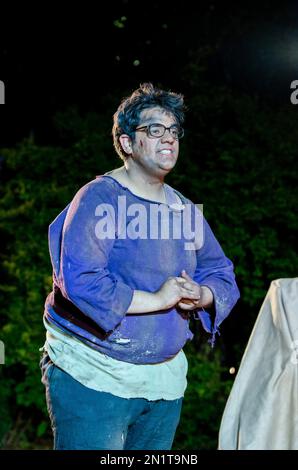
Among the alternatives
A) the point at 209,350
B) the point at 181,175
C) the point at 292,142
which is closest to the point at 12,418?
the point at 209,350

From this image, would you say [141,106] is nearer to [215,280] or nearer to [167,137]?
[167,137]

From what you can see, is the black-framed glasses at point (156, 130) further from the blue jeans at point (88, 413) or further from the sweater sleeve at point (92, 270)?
the blue jeans at point (88, 413)

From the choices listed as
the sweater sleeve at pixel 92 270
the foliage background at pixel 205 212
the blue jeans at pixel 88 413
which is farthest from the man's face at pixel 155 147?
the foliage background at pixel 205 212

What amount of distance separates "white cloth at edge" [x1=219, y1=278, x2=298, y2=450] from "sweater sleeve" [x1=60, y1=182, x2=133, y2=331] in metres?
0.88

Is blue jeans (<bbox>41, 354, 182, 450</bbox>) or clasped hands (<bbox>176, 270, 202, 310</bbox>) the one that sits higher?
clasped hands (<bbox>176, 270, 202, 310</bbox>)

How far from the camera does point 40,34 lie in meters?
7.52

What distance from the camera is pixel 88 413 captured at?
9.84ft

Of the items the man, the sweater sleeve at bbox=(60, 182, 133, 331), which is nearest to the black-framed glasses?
the man

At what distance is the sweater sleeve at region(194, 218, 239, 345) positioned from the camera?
3279mm

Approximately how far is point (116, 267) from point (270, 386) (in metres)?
0.91

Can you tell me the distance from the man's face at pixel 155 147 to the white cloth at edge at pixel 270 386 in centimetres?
86

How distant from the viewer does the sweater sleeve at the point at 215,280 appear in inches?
129

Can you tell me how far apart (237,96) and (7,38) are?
2434 millimetres

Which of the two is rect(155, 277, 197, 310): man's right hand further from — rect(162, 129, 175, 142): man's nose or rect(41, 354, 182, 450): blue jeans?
rect(162, 129, 175, 142): man's nose
